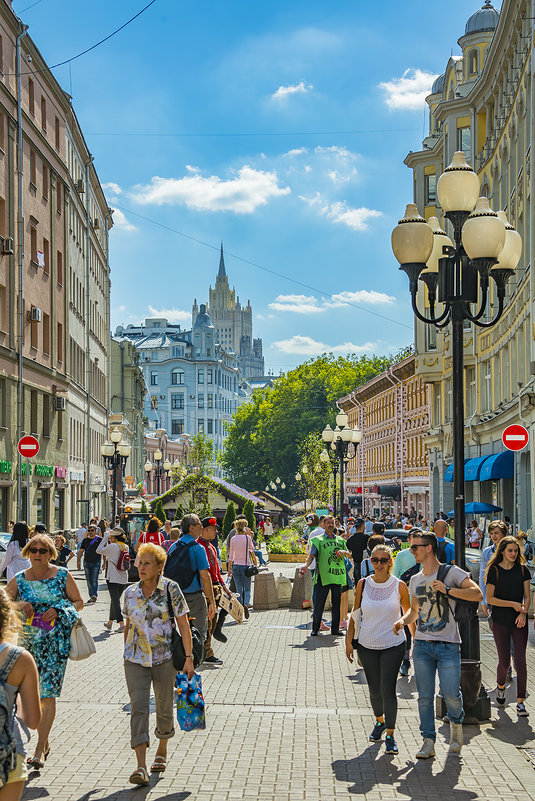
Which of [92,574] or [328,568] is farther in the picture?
[92,574]

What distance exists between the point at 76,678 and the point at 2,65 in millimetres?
25646

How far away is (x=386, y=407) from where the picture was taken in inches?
3130

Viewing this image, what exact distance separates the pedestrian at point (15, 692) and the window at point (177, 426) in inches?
6466

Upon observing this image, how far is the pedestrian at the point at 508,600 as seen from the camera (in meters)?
10.5

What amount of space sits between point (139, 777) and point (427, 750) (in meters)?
2.23

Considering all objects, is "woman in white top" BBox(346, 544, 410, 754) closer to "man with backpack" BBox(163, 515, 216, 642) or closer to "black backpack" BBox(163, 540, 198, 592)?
"man with backpack" BBox(163, 515, 216, 642)

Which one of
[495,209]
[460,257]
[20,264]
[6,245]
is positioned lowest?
[460,257]

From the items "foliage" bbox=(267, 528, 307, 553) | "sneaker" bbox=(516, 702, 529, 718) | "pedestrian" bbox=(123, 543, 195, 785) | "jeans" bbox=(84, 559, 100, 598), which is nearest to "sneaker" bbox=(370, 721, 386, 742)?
"sneaker" bbox=(516, 702, 529, 718)

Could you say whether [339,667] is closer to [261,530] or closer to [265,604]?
[265,604]

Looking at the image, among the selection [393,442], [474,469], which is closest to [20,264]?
[474,469]

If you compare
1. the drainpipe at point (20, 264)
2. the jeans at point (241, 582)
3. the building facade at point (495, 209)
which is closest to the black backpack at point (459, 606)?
the jeans at point (241, 582)

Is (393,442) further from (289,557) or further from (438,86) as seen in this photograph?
(289,557)

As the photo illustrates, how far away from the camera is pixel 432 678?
8.59 metres

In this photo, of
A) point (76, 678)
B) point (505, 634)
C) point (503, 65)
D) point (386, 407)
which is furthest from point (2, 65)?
point (386, 407)
